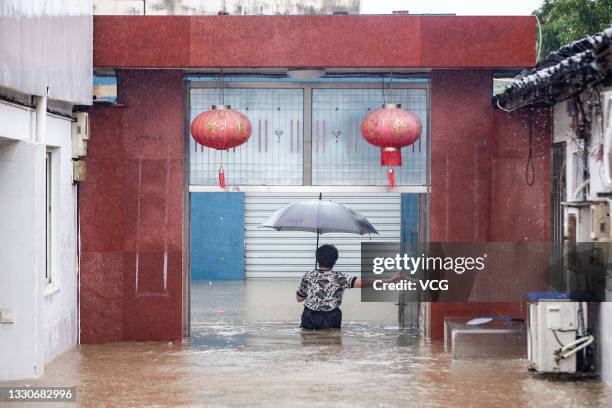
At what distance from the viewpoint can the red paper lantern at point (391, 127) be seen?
49.6ft

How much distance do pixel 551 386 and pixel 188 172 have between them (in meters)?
5.99

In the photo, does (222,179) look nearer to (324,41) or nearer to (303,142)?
(303,142)

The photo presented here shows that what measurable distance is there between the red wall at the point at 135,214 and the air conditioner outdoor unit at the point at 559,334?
5274 mm

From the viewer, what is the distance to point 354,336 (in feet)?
55.6

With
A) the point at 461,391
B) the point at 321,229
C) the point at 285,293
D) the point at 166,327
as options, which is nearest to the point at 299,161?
the point at 321,229

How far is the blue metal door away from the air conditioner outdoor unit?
1525 cm

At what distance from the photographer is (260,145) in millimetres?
16281

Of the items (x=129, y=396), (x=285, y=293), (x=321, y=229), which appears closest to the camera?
(x=129, y=396)

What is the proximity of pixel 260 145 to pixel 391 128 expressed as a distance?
2.07 metres

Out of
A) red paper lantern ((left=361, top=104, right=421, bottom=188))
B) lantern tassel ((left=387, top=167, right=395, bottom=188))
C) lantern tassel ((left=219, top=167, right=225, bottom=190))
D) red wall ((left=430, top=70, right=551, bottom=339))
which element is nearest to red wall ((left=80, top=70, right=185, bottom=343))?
lantern tassel ((left=219, top=167, right=225, bottom=190))

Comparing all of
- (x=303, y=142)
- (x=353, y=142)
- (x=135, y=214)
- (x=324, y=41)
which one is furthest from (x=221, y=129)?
(x=353, y=142)

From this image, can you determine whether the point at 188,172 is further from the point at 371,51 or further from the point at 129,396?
the point at 129,396

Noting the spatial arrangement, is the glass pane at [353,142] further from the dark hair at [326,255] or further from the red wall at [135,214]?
the red wall at [135,214]

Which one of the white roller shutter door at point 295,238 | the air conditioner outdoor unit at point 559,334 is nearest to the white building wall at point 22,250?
the air conditioner outdoor unit at point 559,334
